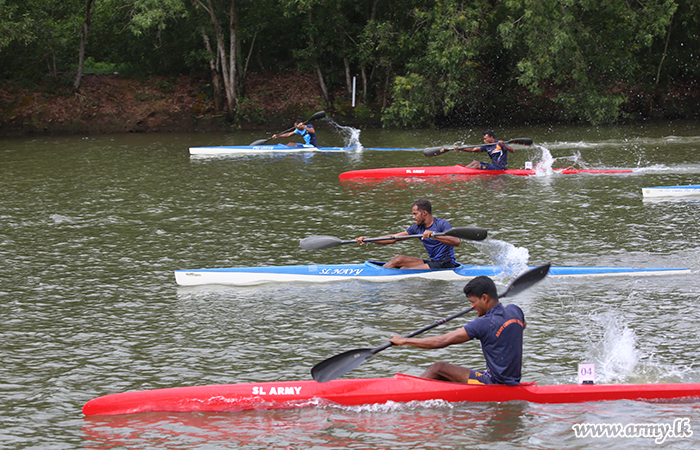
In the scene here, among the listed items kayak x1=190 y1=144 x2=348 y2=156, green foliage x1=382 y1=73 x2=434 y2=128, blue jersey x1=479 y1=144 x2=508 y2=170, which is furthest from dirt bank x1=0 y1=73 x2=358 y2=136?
blue jersey x1=479 y1=144 x2=508 y2=170

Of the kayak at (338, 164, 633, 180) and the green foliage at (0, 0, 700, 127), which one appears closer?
the kayak at (338, 164, 633, 180)

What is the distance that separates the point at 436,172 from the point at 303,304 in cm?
1074

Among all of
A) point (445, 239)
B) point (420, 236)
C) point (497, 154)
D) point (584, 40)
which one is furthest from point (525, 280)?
point (584, 40)

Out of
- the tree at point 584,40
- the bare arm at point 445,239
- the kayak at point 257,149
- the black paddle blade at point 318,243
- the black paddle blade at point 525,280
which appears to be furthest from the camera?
the tree at point 584,40

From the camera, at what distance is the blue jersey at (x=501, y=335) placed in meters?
6.51

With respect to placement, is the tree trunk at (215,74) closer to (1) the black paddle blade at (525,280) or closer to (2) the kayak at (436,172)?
(2) the kayak at (436,172)

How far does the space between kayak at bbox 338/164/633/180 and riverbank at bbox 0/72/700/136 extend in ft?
52.6

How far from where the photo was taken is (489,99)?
36.3m

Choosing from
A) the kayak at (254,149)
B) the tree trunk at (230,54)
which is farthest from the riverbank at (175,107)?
the kayak at (254,149)

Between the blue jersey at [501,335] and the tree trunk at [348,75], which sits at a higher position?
the tree trunk at [348,75]

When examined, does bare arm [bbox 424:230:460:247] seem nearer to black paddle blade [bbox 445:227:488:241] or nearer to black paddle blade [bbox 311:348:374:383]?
black paddle blade [bbox 445:227:488:241]

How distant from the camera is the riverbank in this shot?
3391 cm

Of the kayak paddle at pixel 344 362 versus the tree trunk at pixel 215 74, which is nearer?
the kayak paddle at pixel 344 362

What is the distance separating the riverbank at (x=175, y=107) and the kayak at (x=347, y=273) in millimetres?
25045
